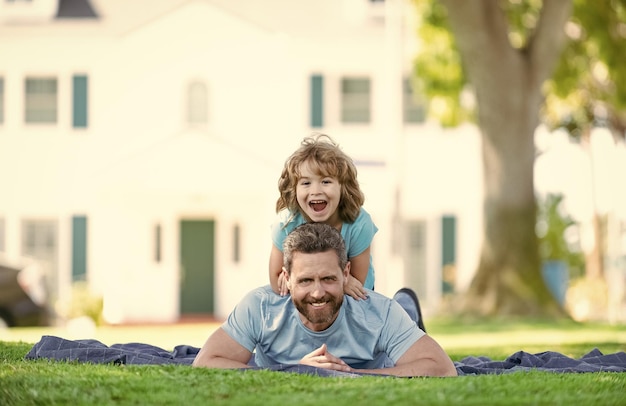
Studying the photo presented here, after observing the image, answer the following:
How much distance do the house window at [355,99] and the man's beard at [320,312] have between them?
810 inches

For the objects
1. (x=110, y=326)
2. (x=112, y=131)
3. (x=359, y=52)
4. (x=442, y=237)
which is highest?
(x=359, y=52)

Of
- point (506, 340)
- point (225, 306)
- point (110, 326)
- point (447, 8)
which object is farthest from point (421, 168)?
point (506, 340)

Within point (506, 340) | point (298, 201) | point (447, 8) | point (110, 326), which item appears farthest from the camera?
point (110, 326)

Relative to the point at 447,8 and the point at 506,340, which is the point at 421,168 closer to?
the point at 447,8

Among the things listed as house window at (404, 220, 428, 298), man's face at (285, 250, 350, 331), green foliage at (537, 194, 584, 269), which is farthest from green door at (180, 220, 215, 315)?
man's face at (285, 250, 350, 331)

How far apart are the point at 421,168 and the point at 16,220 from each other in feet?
29.9

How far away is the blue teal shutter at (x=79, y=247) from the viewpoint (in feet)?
87.9

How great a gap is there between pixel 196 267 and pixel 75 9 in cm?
677

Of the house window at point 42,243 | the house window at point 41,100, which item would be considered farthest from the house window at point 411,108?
the house window at point 42,243

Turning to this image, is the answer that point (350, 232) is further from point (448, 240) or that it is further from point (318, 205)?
point (448, 240)

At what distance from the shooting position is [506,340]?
44.3ft

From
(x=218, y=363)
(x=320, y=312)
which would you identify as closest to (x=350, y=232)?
(x=320, y=312)

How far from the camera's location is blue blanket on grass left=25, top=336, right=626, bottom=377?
7289mm

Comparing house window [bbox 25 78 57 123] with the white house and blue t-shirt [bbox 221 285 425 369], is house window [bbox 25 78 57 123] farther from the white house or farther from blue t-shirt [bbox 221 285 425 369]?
blue t-shirt [bbox 221 285 425 369]
